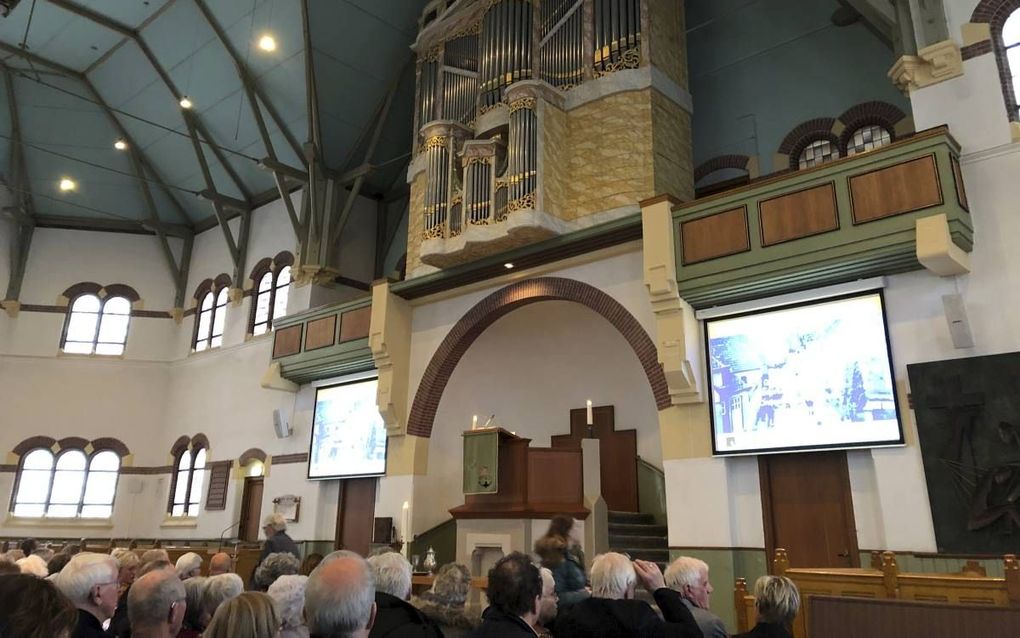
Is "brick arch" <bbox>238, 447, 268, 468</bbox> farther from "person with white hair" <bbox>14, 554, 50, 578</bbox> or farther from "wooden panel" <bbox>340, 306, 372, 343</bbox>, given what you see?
"person with white hair" <bbox>14, 554, 50, 578</bbox>

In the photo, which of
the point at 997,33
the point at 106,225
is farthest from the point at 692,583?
the point at 106,225

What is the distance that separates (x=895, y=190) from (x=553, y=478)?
5.06 metres

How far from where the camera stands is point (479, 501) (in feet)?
30.8

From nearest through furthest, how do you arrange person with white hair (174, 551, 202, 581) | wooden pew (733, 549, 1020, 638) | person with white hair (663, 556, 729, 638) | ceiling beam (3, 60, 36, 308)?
person with white hair (663, 556, 729, 638)
wooden pew (733, 549, 1020, 638)
person with white hair (174, 551, 202, 581)
ceiling beam (3, 60, 36, 308)

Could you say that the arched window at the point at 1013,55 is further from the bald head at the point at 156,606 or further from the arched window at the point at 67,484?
the arched window at the point at 67,484

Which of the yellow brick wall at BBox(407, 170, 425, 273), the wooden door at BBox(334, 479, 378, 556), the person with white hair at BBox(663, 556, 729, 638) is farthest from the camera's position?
the wooden door at BBox(334, 479, 378, 556)

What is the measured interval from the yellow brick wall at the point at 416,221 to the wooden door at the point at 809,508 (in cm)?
637

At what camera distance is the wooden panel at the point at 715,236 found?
831 cm

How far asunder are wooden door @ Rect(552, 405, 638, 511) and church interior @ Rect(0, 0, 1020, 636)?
45 millimetres

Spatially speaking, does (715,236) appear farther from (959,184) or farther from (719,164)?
(719,164)

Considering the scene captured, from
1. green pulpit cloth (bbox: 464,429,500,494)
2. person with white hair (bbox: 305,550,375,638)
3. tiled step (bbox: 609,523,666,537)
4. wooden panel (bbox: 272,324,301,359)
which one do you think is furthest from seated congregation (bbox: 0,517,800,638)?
wooden panel (bbox: 272,324,301,359)

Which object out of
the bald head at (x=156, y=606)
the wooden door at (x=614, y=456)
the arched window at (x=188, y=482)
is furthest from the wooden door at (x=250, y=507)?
the bald head at (x=156, y=606)

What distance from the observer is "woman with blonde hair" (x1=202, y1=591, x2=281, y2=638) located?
7.77ft

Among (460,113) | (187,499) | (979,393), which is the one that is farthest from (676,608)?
(187,499)
